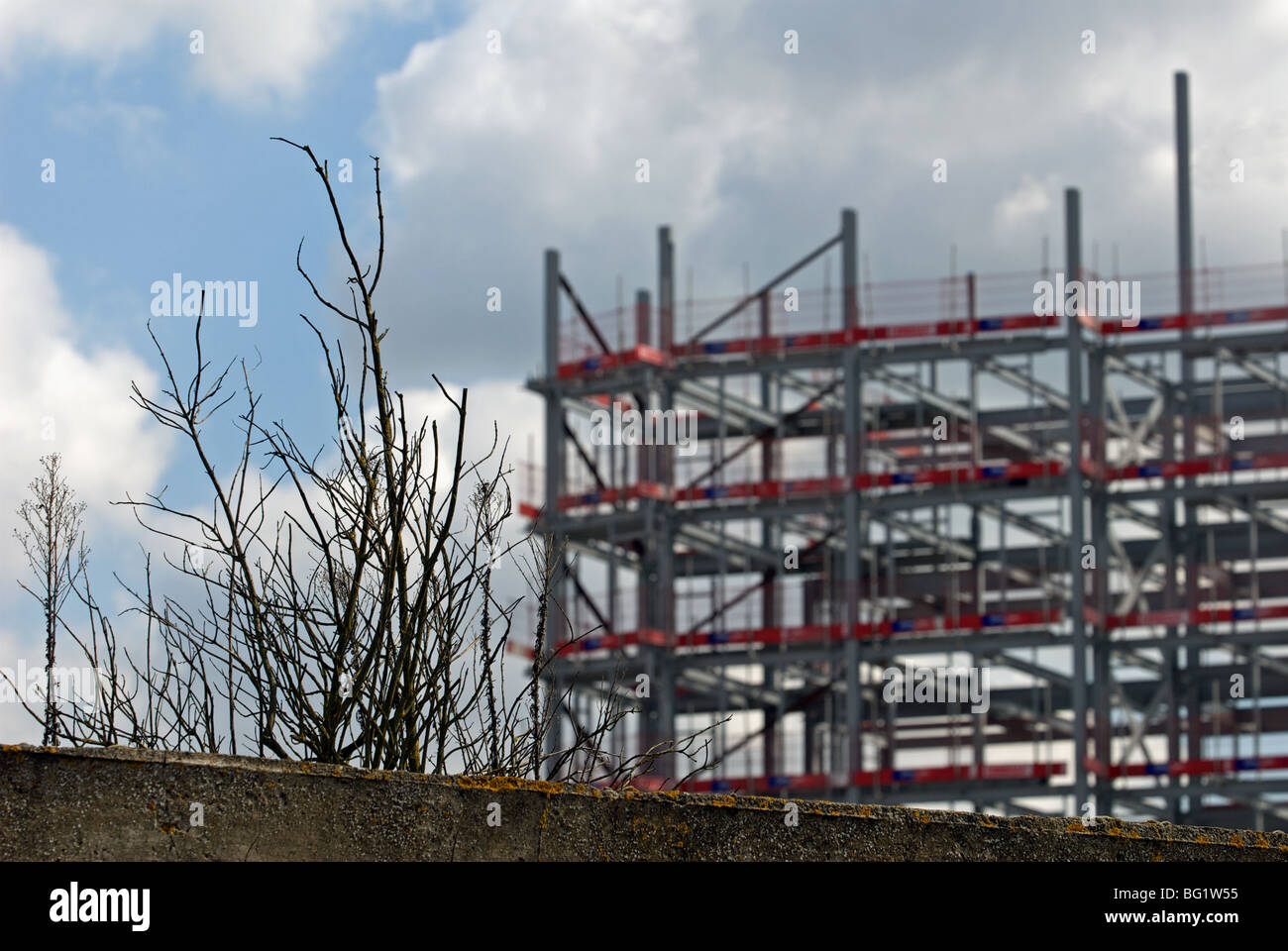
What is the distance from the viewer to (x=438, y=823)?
5.40 metres

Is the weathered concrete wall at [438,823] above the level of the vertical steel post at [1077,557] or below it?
below

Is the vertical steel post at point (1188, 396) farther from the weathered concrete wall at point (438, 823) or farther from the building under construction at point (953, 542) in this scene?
the weathered concrete wall at point (438, 823)

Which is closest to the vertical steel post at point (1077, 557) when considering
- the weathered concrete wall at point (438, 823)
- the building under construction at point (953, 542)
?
the building under construction at point (953, 542)

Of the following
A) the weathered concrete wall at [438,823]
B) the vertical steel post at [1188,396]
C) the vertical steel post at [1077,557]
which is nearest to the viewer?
the weathered concrete wall at [438,823]

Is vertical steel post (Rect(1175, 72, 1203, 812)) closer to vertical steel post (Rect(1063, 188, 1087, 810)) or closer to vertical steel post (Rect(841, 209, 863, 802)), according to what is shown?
vertical steel post (Rect(1063, 188, 1087, 810))

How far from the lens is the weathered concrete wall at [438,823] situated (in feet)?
16.3

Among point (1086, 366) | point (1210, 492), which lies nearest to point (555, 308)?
point (1086, 366)

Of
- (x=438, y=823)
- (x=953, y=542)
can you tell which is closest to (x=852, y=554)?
(x=953, y=542)

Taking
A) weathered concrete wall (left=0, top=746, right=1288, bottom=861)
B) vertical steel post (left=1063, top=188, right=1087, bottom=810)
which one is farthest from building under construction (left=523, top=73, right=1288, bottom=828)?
weathered concrete wall (left=0, top=746, right=1288, bottom=861)

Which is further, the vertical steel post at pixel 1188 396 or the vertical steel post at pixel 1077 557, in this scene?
the vertical steel post at pixel 1188 396

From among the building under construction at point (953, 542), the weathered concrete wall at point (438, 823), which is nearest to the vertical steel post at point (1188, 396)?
the building under construction at point (953, 542)

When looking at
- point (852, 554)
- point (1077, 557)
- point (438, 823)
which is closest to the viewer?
point (438, 823)

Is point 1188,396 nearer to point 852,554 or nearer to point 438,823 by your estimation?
point 852,554

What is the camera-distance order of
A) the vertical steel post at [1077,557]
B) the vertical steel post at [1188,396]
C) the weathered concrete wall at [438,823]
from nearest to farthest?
the weathered concrete wall at [438,823] < the vertical steel post at [1077,557] < the vertical steel post at [1188,396]
